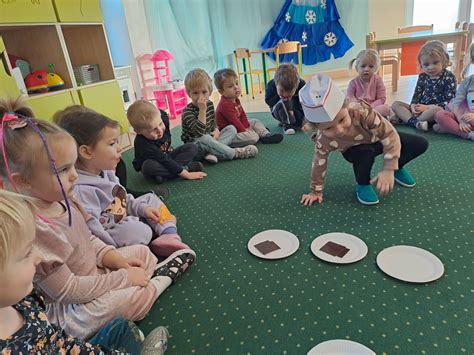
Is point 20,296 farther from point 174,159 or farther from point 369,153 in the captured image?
point 174,159

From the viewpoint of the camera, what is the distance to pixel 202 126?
2020 mm

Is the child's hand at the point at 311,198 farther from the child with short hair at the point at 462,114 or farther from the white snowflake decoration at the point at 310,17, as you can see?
the white snowflake decoration at the point at 310,17

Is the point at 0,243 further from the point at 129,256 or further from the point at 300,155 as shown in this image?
the point at 300,155

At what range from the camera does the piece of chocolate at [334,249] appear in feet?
3.36

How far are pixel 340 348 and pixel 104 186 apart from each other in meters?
0.79

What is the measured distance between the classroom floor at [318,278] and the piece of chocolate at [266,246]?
0.04 meters

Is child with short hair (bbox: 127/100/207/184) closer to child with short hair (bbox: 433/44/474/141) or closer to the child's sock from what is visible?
the child's sock

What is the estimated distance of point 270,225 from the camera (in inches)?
48.8

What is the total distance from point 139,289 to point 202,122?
1277mm

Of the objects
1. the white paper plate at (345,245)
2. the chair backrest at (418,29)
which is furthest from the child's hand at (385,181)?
the chair backrest at (418,29)

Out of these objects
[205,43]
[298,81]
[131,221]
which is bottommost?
[131,221]

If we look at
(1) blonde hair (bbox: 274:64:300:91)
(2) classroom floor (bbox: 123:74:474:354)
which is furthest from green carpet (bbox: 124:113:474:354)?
(1) blonde hair (bbox: 274:64:300:91)

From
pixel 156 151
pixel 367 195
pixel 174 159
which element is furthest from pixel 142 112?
pixel 367 195

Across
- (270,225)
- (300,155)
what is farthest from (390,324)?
(300,155)
